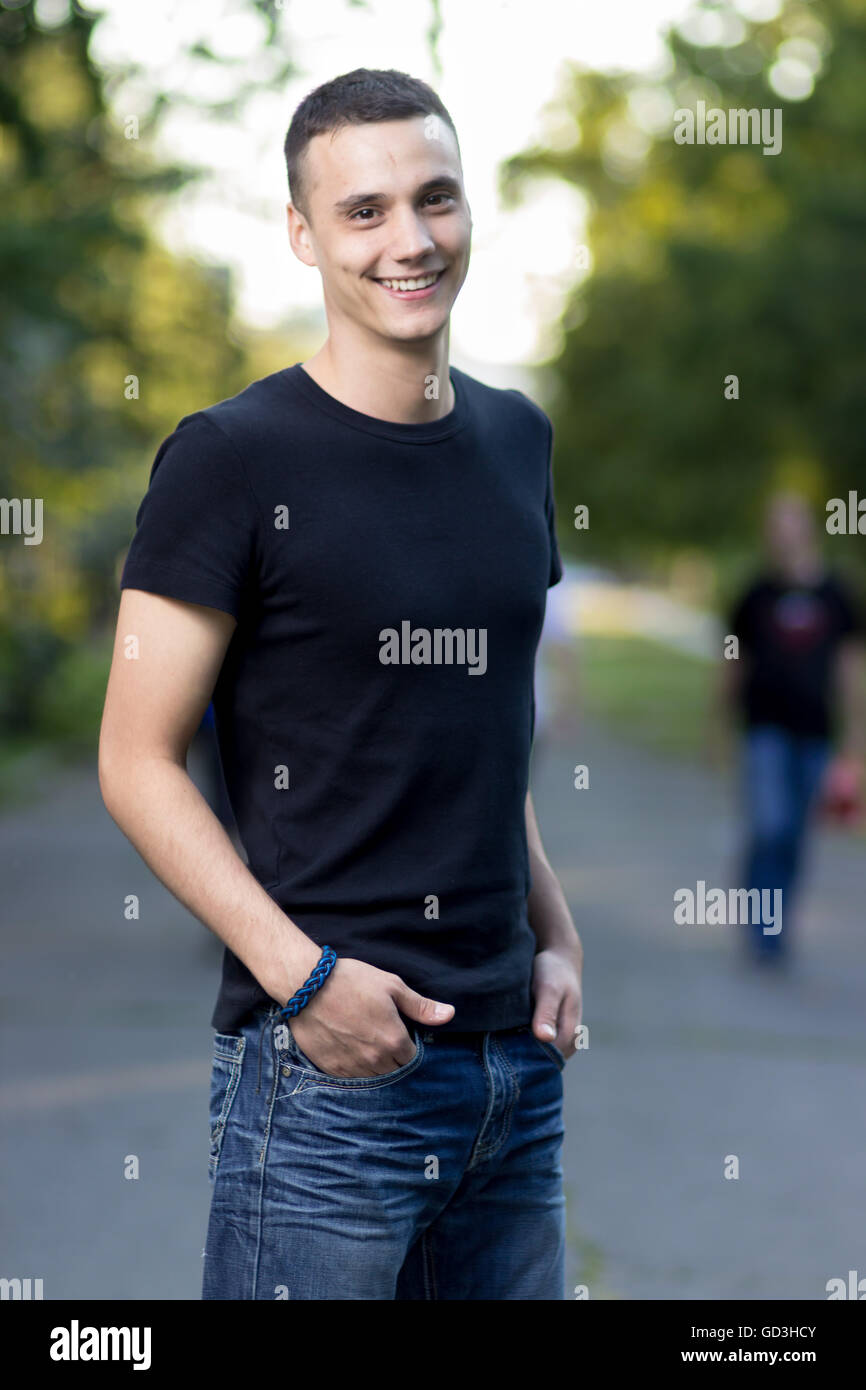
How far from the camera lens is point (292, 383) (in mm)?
2268

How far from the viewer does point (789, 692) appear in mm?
8273

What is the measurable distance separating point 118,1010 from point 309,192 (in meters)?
5.44

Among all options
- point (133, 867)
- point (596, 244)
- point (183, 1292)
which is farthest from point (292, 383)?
point (596, 244)

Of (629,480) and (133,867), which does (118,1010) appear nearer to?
(133,867)

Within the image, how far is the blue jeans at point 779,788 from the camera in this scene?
8.34m

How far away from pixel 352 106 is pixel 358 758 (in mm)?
824

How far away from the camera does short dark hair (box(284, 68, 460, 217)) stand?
2.24m

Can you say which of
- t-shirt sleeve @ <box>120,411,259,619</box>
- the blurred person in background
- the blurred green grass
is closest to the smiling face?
t-shirt sleeve @ <box>120,411,259,619</box>

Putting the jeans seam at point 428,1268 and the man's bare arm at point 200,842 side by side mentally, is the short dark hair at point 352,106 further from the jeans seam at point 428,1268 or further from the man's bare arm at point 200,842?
the jeans seam at point 428,1268

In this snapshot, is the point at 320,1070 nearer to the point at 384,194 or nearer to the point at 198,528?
the point at 198,528

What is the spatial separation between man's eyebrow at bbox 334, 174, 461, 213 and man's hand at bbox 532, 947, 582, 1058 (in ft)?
3.32

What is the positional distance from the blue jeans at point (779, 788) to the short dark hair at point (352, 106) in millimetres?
6323

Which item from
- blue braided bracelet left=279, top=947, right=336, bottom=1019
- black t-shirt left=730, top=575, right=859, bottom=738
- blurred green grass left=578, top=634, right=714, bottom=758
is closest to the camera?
blue braided bracelet left=279, top=947, right=336, bottom=1019

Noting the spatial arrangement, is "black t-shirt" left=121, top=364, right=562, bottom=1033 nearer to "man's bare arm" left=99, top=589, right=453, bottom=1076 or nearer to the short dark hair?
"man's bare arm" left=99, top=589, right=453, bottom=1076
